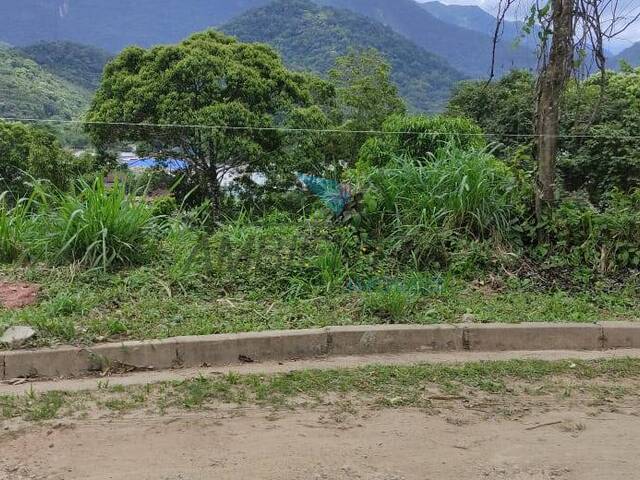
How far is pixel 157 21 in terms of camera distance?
324 ft

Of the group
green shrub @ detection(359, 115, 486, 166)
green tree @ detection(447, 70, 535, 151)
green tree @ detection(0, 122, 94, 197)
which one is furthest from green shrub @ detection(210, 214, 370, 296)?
green tree @ detection(0, 122, 94, 197)

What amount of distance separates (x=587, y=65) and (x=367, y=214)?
238 cm

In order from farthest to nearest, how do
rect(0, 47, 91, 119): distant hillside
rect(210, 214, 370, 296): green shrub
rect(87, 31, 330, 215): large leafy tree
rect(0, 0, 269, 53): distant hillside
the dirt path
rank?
1. rect(0, 0, 269, 53): distant hillside
2. rect(0, 47, 91, 119): distant hillside
3. rect(87, 31, 330, 215): large leafy tree
4. rect(210, 214, 370, 296): green shrub
5. the dirt path

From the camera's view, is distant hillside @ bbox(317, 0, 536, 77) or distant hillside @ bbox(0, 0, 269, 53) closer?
distant hillside @ bbox(317, 0, 536, 77)

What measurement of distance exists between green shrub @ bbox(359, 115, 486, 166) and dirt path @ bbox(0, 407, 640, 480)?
485 cm

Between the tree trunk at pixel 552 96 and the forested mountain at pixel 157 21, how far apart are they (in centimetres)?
5577

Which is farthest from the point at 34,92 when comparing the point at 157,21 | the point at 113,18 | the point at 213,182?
the point at 157,21

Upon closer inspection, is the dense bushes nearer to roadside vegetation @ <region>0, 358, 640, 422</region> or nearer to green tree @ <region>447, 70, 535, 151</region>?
green tree @ <region>447, 70, 535, 151</region>

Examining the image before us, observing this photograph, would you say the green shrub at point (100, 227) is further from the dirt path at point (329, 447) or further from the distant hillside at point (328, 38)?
the distant hillside at point (328, 38)

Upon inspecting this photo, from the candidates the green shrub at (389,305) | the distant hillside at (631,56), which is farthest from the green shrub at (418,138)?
the distant hillside at (631,56)

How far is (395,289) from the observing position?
4871 mm

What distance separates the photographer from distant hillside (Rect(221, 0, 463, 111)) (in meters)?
34.6

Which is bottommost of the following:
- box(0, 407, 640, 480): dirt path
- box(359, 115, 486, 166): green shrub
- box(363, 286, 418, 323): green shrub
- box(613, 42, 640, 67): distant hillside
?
box(0, 407, 640, 480): dirt path

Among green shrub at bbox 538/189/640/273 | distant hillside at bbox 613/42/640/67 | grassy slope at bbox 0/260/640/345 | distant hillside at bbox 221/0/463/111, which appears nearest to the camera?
grassy slope at bbox 0/260/640/345
